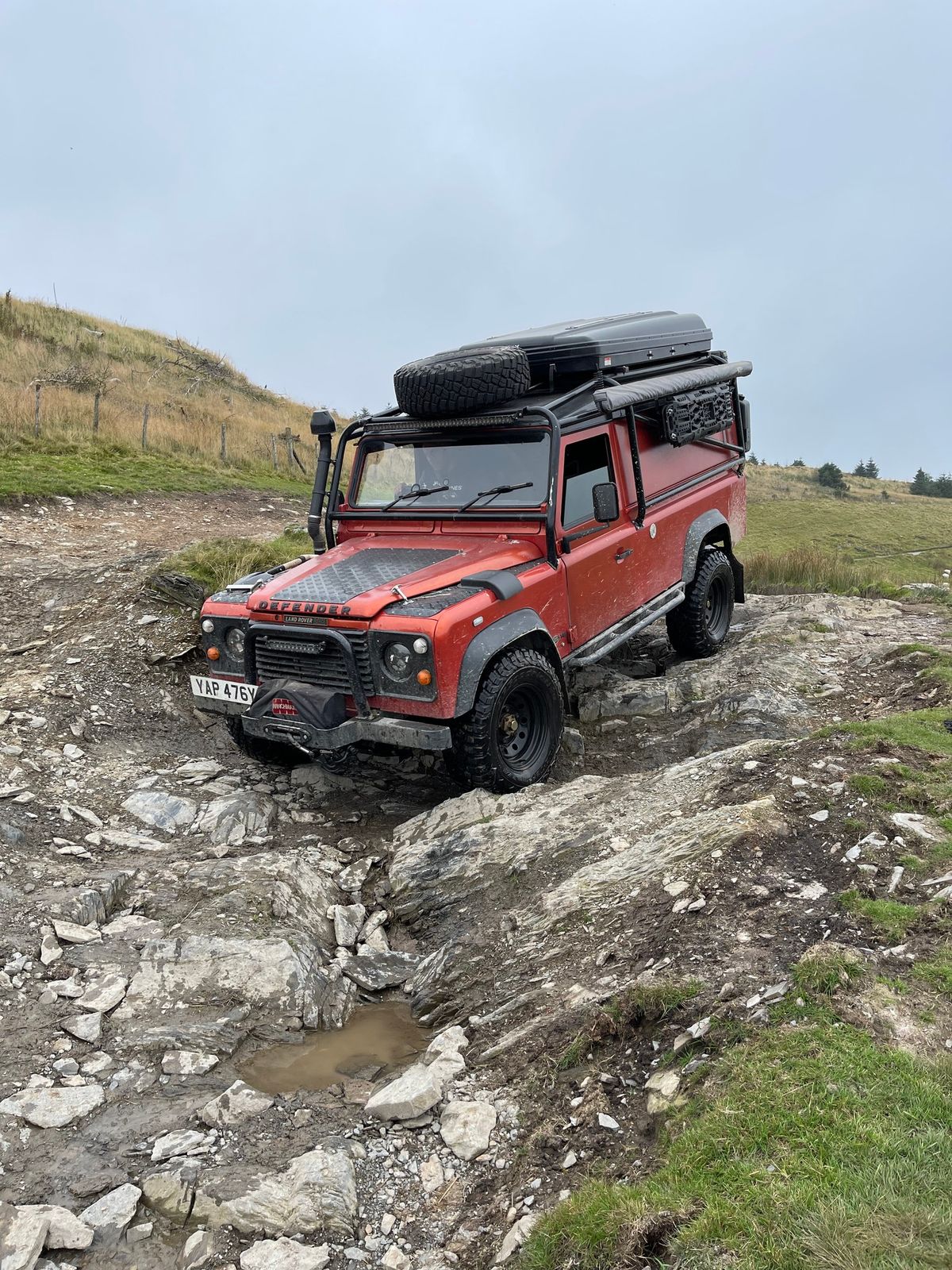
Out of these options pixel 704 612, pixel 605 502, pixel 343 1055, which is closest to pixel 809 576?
pixel 704 612

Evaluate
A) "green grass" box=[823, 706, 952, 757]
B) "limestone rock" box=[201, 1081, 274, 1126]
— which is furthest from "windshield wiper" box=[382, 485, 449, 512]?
"limestone rock" box=[201, 1081, 274, 1126]

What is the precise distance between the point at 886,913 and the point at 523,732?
2578 mm

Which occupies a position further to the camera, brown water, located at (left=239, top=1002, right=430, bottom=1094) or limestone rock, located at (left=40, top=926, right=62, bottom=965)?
limestone rock, located at (left=40, top=926, right=62, bottom=965)

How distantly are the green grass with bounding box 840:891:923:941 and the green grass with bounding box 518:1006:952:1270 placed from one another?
0.58 metres

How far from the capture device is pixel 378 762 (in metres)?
6.19

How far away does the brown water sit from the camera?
11.3 ft

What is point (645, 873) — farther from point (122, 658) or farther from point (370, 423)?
point (122, 658)

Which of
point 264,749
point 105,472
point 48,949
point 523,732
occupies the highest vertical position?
point 105,472

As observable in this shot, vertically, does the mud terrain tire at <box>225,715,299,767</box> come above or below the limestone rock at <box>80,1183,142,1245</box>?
above

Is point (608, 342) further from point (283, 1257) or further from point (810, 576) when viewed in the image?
point (810, 576)

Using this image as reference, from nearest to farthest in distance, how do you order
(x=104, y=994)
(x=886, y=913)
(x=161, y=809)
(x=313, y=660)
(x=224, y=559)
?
(x=886, y=913), (x=104, y=994), (x=313, y=660), (x=161, y=809), (x=224, y=559)

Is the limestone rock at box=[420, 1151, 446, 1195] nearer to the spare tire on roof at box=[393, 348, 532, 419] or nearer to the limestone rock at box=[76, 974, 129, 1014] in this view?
the limestone rock at box=[76, 974, 129, 1014]

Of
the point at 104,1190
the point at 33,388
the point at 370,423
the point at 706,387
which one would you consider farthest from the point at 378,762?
the point at 33,388

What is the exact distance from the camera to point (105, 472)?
48.3 feet
